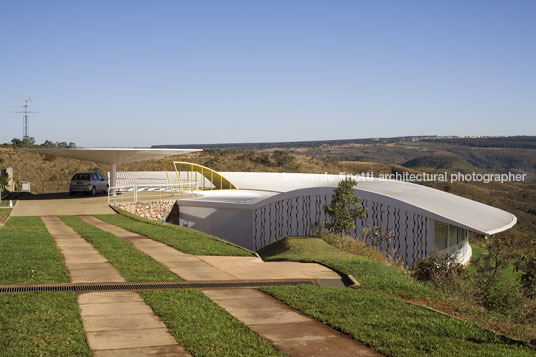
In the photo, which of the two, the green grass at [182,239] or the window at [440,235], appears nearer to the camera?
the green grass at [182,239]

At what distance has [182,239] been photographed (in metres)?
16.3

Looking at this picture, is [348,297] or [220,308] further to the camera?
[348,297]

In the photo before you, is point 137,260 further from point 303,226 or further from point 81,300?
point 303,226

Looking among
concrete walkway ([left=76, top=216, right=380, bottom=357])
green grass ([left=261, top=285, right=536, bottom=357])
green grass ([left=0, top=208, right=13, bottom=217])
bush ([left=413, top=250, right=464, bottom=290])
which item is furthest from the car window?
green grass ([left=261, top=285, right=536, bottom=357])

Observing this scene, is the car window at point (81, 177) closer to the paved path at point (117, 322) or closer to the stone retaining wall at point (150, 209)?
the stone retaining wall at point (150, 209)

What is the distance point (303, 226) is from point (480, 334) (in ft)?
52.5

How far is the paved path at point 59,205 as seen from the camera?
2445 centimetres

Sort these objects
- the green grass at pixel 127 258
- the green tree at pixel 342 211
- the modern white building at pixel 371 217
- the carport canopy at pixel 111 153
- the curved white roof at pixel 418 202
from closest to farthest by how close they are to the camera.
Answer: the green grass at pixel 127 258, the green tree at pixel 342 211, the curved white roof at pixel 418 202, the modern white building at pixel 371 217, the carport canopy at pixel 111 153

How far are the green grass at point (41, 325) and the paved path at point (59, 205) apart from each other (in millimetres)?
16185

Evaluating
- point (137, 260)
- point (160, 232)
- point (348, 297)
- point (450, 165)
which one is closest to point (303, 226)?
point (160, 232)

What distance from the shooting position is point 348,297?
9234 millimetres

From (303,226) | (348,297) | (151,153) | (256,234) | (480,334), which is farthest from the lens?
(151,153)

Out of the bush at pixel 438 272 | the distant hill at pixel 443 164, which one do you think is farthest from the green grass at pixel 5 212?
the distant hill at pixel 443 164

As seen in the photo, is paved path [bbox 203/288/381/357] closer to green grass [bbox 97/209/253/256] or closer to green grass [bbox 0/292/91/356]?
green grass [bbox 0/292/91/356]
